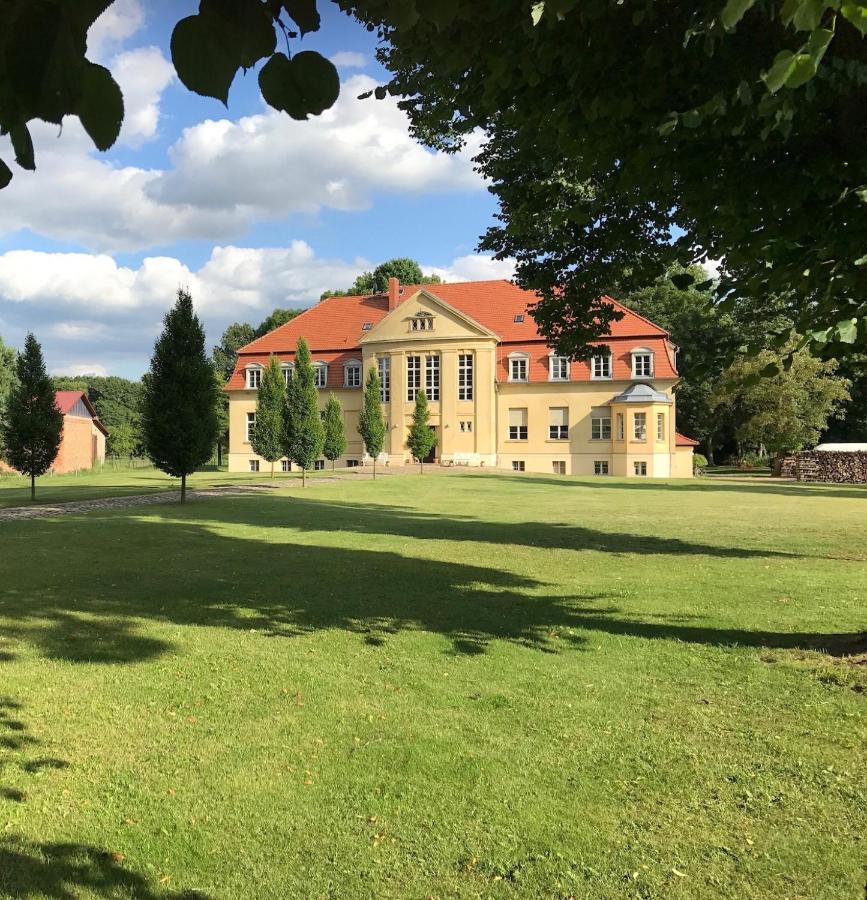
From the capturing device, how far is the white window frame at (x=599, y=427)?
51.2 metres

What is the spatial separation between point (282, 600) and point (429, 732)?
15.0ft

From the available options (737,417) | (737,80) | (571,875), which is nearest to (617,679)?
(571,875)

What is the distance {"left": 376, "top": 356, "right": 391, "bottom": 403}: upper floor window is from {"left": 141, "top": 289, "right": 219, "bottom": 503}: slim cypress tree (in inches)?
1188

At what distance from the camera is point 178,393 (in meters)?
24.0

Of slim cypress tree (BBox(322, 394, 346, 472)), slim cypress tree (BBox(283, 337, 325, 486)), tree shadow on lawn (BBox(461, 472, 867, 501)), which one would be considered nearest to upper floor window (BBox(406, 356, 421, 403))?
slim cypress tree (BBox(322, 394, 346, 472))

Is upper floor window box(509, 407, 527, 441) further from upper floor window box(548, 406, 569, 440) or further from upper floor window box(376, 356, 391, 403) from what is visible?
upper floor window box(376, 356, 391, 403)

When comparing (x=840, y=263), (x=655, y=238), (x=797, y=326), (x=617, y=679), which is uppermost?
(x=655, y=238)

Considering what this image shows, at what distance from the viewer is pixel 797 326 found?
16.4ft

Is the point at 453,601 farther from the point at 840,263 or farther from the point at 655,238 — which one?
the point at 840,263

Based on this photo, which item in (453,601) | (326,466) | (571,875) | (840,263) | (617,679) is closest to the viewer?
(571,875)

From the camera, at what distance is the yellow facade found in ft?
169

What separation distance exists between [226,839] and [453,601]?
572 cm

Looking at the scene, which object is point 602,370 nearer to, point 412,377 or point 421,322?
point 421,322

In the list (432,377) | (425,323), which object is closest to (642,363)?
(432,377)
